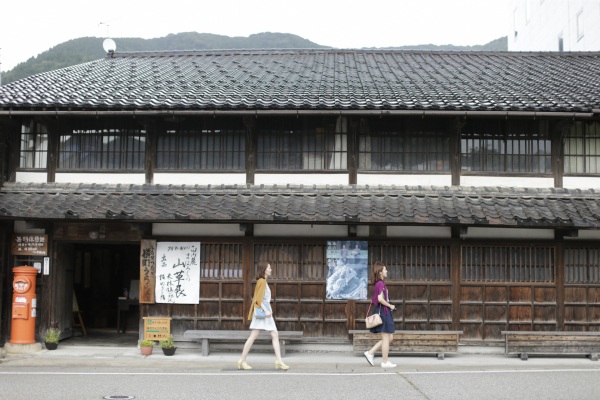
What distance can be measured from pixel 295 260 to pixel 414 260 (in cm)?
275

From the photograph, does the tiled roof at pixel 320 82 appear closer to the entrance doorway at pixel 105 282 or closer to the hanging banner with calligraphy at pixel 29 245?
the hanging banner with calligraphy at pixel 29 245

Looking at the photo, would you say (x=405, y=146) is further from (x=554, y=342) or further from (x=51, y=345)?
(x=51, y=345)

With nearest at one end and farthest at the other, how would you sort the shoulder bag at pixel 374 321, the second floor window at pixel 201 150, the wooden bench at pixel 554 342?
the shoulder bag at pixel 374 321 → the wooden bench at pixel 554 342 → the second floor window at pixel 201 150

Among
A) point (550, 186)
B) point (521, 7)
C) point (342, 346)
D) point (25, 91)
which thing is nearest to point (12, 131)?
point (25, 91)

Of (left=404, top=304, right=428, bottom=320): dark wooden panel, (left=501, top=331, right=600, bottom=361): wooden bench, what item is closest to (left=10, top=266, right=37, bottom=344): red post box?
(left=404, top=304, right=428, bottom=320): dark wooden panel

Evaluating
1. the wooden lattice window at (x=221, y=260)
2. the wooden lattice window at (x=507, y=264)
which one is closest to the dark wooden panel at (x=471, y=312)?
the wooden lattice window at (x=507, y=264)

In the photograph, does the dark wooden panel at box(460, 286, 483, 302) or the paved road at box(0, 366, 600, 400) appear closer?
the paved road at box(0, 366, 600, 400)

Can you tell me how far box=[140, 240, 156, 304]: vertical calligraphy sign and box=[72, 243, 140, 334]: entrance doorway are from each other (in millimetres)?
4380

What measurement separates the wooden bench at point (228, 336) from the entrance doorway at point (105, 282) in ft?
18.2

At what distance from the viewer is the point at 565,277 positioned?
14.1 metres

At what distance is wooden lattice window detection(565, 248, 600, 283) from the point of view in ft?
46.4

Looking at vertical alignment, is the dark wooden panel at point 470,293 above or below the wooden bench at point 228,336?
above

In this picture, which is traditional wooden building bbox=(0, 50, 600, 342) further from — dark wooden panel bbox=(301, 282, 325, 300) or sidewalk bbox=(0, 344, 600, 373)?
sidewalk bbox=(0, 344, 600, 373)

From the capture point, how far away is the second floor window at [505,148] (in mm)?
14641
